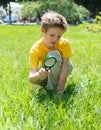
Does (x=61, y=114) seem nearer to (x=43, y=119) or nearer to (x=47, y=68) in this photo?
(x=43, y=119)

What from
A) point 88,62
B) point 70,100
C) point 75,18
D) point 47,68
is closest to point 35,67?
point 47,68

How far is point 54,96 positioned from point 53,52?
0.43 metres

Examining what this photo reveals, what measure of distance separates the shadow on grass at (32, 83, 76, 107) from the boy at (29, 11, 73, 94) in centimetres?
7

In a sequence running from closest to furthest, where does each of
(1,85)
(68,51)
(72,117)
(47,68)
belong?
(72,117) < (47,68) < (68,51) < (1,85)

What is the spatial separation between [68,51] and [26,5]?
119 feet

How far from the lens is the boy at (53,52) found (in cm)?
380

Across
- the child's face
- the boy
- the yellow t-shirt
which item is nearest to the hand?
the boy

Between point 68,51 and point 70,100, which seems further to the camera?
point 68,51

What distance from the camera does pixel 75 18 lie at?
129 ft

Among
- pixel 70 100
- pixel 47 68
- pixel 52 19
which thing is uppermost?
pixel 52 19

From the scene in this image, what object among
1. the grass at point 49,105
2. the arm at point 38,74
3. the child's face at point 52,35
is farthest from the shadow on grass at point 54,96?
the child's face at point 52,35

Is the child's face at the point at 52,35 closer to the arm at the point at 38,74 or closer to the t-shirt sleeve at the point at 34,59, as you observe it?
the t-shirt sleeve at the point at 34,59

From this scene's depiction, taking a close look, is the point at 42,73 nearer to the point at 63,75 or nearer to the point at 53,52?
the point at 53,52

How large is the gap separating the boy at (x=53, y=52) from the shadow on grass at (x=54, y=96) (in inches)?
2.6
